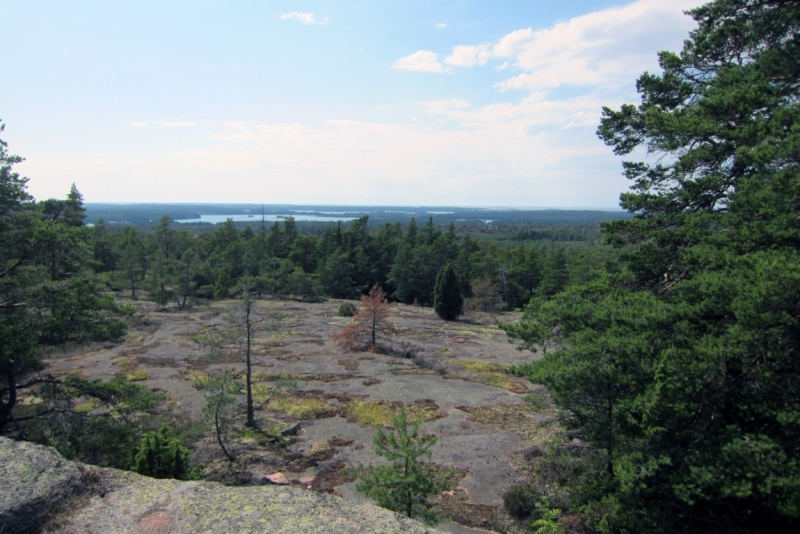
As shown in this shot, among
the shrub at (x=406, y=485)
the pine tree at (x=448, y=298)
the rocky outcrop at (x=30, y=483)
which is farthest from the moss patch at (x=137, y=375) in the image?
the pine tree at (x=448, y=298)

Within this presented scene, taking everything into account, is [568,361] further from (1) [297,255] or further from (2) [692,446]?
(1) [297,255]

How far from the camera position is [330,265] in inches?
2480

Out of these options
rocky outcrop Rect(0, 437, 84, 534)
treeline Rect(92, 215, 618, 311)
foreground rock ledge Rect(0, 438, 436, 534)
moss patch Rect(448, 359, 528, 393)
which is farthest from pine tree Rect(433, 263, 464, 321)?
rocky outcrop Rect(0, 437, 84, 534)

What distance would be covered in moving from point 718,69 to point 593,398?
28.6 feet

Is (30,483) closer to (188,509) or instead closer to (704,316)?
(188,509)

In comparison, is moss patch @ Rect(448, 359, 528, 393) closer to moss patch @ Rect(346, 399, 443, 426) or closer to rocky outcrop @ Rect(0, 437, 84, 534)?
moss patch @ Rect(346, 399, 443, 426)

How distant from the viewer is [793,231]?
25.5 feet

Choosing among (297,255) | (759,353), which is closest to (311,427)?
(759,353)

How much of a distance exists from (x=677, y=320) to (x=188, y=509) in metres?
8.47

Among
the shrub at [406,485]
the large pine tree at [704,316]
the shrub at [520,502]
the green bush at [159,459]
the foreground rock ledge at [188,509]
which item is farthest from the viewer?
the shrub at [520,502]

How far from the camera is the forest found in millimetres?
7195

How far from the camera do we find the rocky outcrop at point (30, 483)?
4.24 m

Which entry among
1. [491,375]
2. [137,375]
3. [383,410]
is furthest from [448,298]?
[137,375]

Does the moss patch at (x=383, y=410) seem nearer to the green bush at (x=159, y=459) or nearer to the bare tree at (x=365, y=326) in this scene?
the green bush at (x=159, y=459)
